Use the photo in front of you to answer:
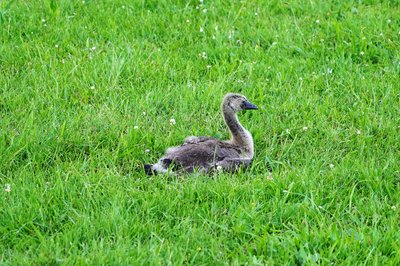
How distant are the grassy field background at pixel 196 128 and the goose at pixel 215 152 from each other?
0.14 meters

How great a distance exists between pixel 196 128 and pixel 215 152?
0.85 m

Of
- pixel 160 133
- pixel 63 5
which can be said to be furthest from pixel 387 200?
pixel 63 5

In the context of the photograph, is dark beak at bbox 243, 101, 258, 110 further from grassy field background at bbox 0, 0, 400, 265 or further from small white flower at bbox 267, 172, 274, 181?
small white flower at bbox 267, 172, 274, 181

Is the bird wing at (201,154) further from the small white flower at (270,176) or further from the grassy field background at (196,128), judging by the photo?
the small white flower at (270,176)

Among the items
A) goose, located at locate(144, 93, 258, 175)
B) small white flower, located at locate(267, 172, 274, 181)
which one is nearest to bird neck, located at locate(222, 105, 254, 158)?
goose, located at locate(144, 93, 258, 175)

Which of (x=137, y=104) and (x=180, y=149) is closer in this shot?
(x=180, y=149)

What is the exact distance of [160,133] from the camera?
734cm

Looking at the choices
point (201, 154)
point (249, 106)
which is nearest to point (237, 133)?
point (249, 106)

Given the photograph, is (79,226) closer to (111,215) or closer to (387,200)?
(111,215)

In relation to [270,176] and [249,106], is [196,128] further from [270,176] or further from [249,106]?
[270,176]

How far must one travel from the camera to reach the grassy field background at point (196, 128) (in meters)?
5.61

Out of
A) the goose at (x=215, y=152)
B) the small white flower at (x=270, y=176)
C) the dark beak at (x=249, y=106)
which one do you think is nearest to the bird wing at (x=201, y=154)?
the goose at (x=215, y=152)

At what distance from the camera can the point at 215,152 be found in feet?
22.0

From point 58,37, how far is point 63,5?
77cm
